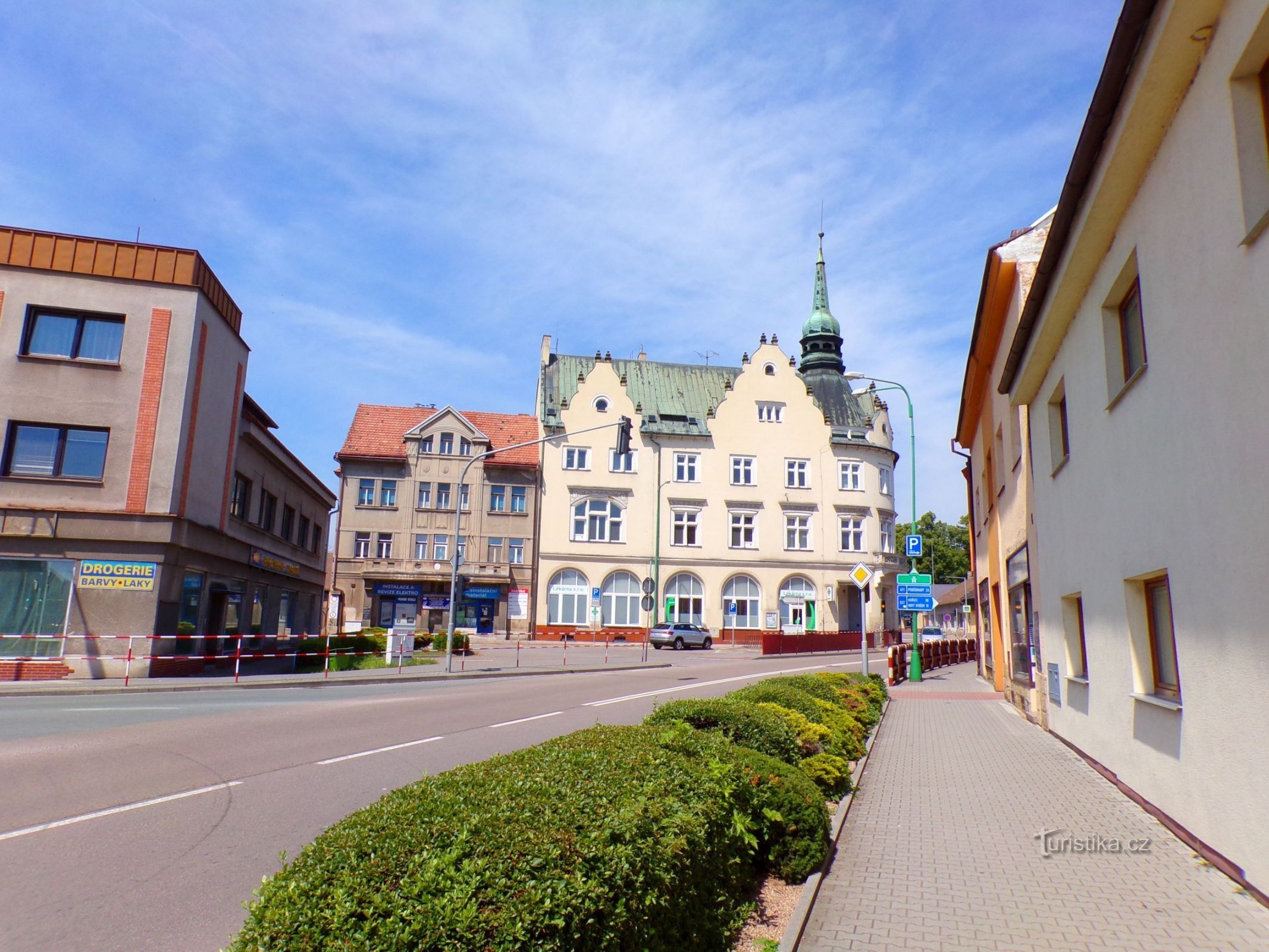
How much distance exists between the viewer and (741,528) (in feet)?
170

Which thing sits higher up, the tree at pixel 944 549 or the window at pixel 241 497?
the tree at pixel 944 549

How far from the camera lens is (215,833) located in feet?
21.9

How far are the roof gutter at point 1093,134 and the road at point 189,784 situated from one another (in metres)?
6.67

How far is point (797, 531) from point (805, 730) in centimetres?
4386

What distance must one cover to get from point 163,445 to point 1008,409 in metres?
20.2

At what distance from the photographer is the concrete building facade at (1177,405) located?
526 cm

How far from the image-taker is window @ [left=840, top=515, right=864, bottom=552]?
52.2 meters

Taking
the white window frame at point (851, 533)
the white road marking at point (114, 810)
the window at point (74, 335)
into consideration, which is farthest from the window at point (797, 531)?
the white road marking at point (114, 810)

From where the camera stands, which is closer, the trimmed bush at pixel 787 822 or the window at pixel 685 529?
the trimmed bush at pixel 787 822

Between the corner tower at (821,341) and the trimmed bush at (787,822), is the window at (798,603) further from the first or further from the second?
the trimmed bush at (787,822)

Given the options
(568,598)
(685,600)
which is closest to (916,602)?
(685,600)

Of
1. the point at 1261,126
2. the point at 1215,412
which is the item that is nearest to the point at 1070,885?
the point at 1215,412

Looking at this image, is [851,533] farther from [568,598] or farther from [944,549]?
[944,549]

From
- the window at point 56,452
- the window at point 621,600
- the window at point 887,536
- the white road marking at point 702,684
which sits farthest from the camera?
the window at point 887,536
